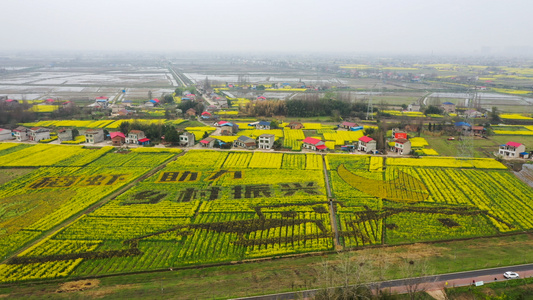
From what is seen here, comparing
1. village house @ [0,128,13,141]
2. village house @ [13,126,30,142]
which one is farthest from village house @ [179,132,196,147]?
village house @ [0,128,13,141]

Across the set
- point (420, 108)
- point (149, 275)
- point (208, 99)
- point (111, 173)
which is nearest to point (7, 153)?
point (111, 173)

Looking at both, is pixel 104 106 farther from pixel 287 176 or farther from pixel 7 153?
pixel 287 176

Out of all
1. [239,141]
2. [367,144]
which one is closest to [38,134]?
[239,141]

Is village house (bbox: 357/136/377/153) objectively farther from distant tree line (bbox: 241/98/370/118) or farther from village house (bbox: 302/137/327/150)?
distant tree line (bbox: 241/98/370/118)

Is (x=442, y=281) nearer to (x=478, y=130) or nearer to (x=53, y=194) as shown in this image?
(x=53, y=194)

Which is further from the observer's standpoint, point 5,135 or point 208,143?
point 5,135

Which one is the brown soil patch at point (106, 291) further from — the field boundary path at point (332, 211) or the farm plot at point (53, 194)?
the field boundary path at point (332, 211)

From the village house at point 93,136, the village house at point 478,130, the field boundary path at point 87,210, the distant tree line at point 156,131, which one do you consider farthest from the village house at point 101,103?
the village house at point 478,130
